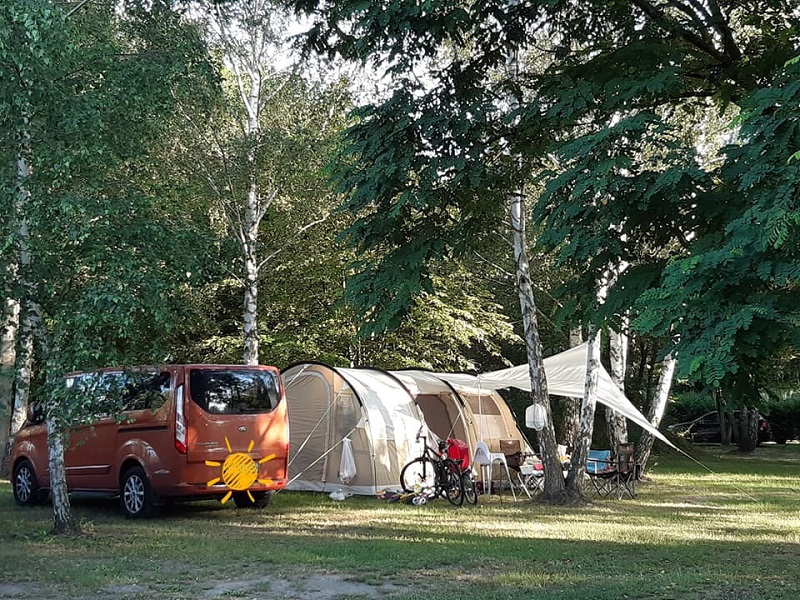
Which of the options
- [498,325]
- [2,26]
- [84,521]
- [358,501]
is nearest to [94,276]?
[2,26]

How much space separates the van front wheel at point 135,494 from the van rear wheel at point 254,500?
1.25m

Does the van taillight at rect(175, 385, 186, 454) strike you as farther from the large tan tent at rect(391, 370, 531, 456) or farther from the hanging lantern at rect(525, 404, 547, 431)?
the large tan tent at rect(391, 370, 531, 456)

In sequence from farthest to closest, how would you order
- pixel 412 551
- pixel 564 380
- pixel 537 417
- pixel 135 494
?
pixel 564 380 < pixel 537 417 < pixel 135 494 < pixel 412 551

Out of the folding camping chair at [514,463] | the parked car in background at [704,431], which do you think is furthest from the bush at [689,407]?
the folding camping chair at [514,463]

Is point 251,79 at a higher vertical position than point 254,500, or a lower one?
higher

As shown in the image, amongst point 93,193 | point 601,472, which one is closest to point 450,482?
point 601,472

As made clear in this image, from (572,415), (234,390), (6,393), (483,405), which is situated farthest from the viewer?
(572,415)

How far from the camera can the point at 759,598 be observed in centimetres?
619

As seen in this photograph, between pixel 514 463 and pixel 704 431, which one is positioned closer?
pixel 514 463

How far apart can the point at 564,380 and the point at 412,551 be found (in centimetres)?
718

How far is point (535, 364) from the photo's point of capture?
12.4 m

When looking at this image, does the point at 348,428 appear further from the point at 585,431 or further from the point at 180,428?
the point at 180,428

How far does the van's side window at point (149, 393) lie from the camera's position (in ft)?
32.2

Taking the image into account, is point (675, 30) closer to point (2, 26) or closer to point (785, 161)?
point (785, 161)
